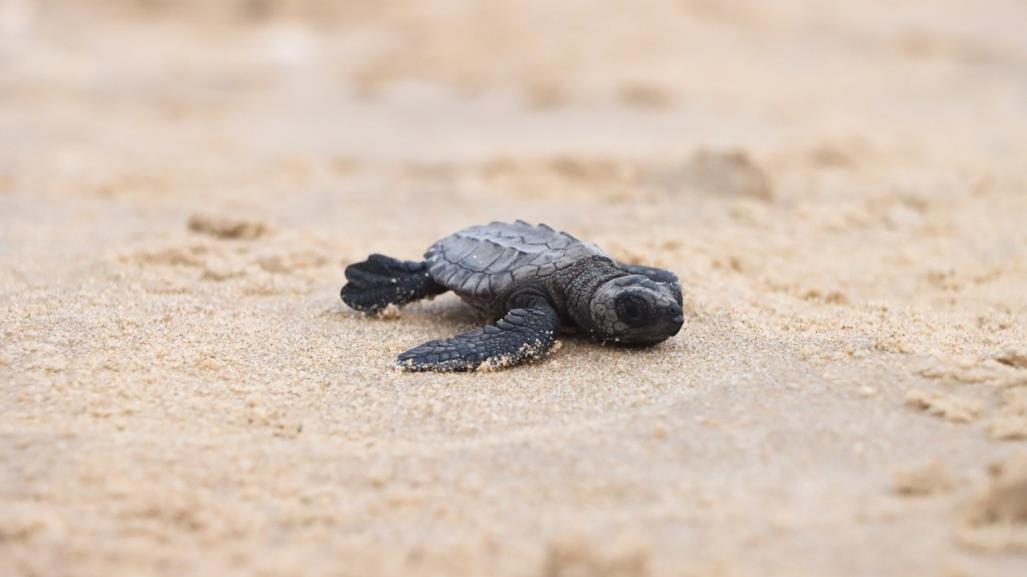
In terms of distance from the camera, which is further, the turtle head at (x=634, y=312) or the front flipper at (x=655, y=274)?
the front flipper at (x=655, y=274)

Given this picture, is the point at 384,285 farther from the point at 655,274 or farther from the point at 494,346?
the point at 655,274

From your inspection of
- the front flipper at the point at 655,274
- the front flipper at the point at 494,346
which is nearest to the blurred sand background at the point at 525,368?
the front flipper at the point at 494,346

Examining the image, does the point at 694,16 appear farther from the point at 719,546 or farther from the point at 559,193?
the point at 719,546

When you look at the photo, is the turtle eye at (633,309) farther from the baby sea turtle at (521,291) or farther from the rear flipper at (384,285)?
the rear flipper at (384,285)

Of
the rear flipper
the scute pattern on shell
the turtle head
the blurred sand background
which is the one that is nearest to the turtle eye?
the turtle head

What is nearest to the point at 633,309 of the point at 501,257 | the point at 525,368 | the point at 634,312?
the point at 634,312

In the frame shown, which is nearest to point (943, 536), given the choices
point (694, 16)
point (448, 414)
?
point (448, 414)

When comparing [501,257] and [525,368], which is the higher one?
[501,257]
